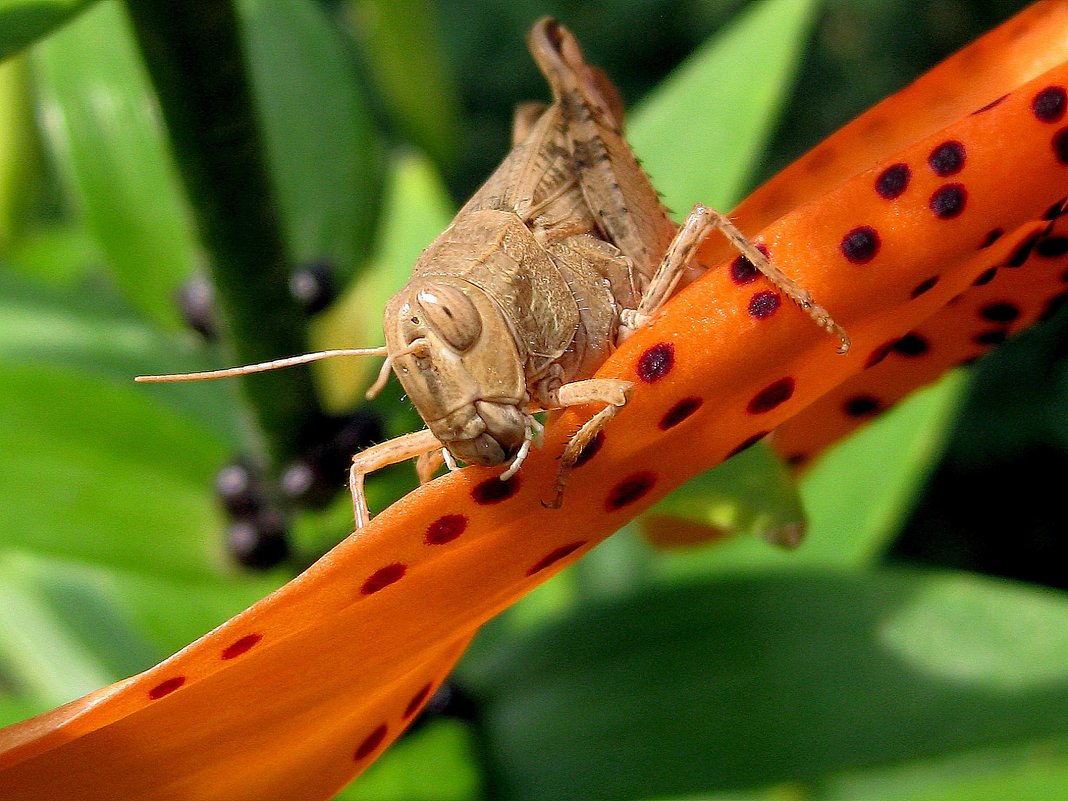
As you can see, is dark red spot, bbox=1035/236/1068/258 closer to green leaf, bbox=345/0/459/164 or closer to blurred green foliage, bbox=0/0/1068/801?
blurred green foliage, bbox=0/0/1068/801

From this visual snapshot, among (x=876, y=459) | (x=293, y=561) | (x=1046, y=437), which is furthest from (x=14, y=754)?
(x=1046, y=437)

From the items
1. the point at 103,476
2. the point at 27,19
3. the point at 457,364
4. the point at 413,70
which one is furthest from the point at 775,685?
the point at 413,70

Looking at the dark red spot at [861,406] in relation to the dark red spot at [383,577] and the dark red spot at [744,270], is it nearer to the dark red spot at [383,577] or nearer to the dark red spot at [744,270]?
the dark red spot at [744,270]

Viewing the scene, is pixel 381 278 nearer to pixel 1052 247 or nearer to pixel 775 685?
pixel 775 685

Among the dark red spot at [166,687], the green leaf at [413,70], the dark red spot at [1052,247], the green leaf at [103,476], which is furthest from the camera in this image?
the green leaf at [413,70]

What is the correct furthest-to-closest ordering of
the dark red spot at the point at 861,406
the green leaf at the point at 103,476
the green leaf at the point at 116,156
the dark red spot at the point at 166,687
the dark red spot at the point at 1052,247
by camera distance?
1. the green leaf at the point at 116,156
2. the green leaf at the point at 103,476
3. the dark red spot at the point at 861,406
4. the dark red spot at the point at 1052,247
5. the dark red spot at the point at 166,687

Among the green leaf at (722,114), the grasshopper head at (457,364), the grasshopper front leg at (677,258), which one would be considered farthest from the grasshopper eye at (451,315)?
the green leaf at (722,114)

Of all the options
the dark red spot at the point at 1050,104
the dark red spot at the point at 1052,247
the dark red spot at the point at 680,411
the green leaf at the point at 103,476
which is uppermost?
the green leaf at the point at 103,476
